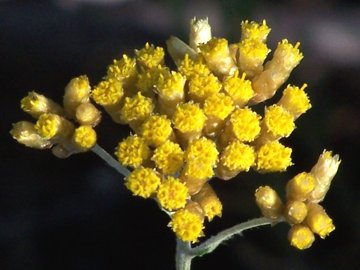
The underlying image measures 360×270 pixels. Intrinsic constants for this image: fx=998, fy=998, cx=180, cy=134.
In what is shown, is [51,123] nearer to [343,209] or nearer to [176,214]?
[176,214]

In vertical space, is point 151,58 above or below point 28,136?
above

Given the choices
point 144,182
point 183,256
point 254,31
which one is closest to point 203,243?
point 183,256

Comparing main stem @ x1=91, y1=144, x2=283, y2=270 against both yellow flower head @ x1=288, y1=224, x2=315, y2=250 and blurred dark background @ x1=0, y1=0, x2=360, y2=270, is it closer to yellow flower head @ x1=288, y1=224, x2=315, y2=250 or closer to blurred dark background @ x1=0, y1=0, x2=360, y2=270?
yellow flower head @ x1=288, y1=224, x2=315, y2=250

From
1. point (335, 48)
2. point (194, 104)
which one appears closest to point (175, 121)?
point (194, 104)

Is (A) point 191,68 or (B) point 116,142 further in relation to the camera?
(B) point 116,142

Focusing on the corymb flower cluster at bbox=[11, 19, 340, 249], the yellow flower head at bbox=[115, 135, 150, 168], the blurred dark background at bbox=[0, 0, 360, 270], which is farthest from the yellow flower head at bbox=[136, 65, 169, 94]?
the blurred dark background at bbox=[0, 0, 360, 270]

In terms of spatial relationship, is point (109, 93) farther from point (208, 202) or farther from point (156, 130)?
point (208, 202)

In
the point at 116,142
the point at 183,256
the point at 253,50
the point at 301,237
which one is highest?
the point at 253,50

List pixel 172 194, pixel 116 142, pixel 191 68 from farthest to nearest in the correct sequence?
pixel 116 142, pixel 191 68, pixel 172 194
